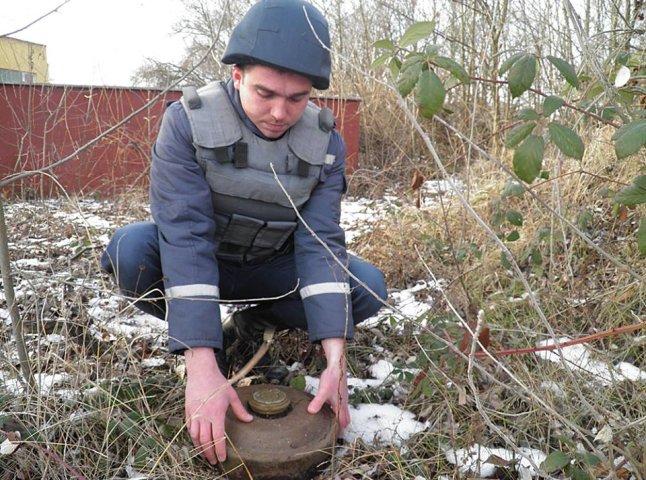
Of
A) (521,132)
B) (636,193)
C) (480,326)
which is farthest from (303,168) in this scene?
(480,326)

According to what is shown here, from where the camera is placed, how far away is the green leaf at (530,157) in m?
1.41

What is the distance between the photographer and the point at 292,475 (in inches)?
64.2

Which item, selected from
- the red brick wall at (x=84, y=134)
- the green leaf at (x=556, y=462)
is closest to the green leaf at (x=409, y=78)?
the green leaf at (x=556, y=462)

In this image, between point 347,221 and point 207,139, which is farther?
point 347,221

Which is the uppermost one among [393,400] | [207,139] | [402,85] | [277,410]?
[402,85]

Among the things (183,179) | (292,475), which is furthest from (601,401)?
(183,179)

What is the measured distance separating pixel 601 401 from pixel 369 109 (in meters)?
6.14

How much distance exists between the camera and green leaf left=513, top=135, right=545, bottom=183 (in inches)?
55.3

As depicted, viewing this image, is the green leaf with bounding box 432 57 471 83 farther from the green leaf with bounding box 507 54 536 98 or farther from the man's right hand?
the man's right hand

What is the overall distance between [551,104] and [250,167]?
3.37ft

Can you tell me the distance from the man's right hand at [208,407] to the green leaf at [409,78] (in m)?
0.92

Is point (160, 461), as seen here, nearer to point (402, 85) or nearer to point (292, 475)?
point (292, 475)

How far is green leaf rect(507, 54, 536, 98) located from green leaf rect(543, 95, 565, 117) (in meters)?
0.06

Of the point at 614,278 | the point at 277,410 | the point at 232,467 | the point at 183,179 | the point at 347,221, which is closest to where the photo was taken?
the point at 232,467
